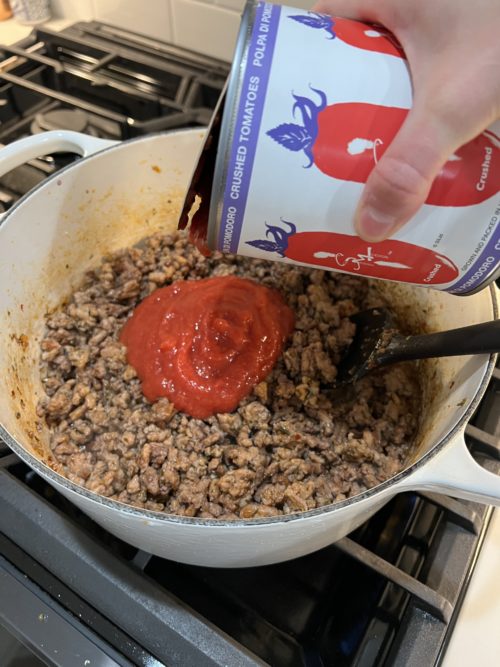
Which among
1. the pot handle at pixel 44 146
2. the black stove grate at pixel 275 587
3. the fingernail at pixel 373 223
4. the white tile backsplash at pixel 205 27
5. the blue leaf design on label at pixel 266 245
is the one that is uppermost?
the white tile backsplash at pixel 205 27

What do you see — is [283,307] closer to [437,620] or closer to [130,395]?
[130,395]

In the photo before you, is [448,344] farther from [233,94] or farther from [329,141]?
[233,94]

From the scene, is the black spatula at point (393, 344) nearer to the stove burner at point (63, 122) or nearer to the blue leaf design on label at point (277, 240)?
the blue leaf design on label at point (277, 240)

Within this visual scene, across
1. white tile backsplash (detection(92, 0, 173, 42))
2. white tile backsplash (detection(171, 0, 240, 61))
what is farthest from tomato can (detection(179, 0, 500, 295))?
white tile backsplash (detection(92, 0, 173, 42))

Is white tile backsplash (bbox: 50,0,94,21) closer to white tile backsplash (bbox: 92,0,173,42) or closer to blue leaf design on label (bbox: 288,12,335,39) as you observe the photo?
white tile backsplash (bbox: 92,0,173,42)

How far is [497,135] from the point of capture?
66cm

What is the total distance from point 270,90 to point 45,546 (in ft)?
2.31

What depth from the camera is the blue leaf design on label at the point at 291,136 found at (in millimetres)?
659

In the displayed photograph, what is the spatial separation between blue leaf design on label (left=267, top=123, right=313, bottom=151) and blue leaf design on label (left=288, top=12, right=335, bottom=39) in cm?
13

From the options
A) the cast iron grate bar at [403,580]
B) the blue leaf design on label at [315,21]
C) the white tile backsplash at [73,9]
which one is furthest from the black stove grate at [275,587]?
the white tile backsplash at [73,9]

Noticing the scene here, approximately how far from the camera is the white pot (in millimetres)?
672

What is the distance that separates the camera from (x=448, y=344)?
830 mm

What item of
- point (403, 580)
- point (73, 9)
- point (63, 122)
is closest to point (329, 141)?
point (403, 580)

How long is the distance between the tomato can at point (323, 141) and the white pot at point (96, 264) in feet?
0.83
